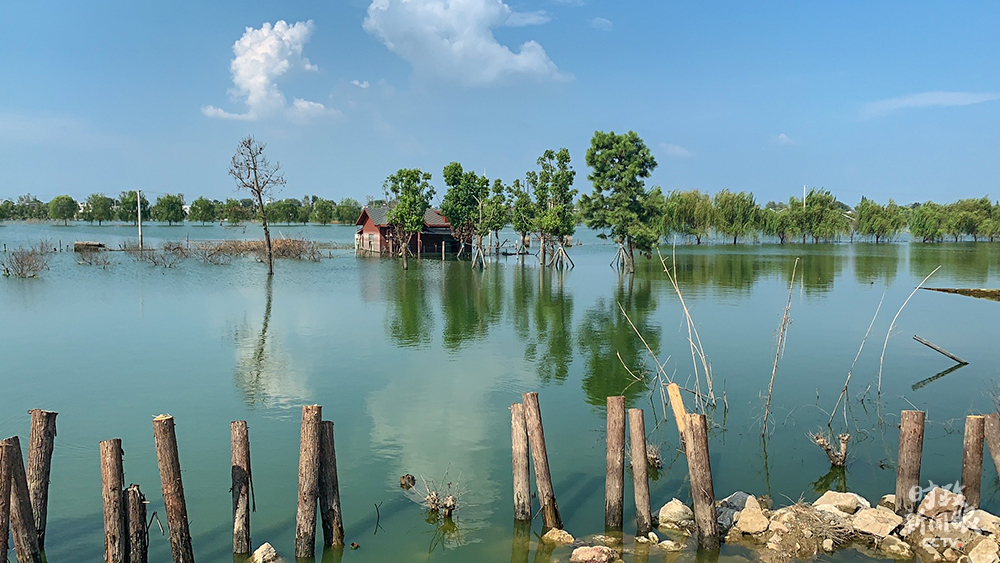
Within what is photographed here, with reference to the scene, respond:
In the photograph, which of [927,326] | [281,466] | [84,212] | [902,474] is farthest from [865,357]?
[84,212]

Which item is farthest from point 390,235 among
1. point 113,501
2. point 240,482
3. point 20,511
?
point 20,511

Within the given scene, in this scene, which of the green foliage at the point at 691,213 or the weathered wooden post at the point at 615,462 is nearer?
the weathered wooden post at the point at 615,462

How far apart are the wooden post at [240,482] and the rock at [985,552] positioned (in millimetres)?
7667

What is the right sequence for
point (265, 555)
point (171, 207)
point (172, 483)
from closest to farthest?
1. point (172, 483)
2. point (265, 555)
3. point (171, 207)

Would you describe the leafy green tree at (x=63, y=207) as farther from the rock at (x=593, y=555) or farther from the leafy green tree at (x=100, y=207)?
the rock at (x=593, y=555)

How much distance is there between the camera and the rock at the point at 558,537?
782 centimetres

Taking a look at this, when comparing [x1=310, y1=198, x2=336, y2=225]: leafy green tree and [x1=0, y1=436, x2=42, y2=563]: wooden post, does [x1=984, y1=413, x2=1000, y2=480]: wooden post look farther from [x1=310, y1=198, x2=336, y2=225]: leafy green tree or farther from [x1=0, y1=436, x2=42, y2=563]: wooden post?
[x1=310, y1=198, x2=336, y2=225]: leafy green tree

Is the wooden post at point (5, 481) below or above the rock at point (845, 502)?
above

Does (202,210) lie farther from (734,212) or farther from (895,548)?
(895,548)

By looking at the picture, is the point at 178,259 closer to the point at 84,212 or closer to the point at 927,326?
the point at 927,326

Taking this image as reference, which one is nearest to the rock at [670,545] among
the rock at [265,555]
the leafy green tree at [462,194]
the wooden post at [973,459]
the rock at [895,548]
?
the rock at [895,548]

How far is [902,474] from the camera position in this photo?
805 cm

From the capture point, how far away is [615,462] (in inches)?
306

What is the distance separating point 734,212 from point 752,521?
76.0 meters
